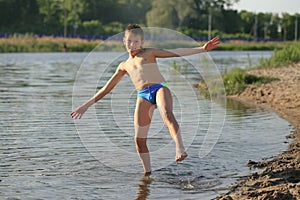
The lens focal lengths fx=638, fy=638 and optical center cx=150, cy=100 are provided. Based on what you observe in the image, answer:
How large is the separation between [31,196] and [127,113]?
7175 mm

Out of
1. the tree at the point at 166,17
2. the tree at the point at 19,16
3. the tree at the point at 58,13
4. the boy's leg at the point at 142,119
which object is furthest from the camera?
the tree at the point at 58,13

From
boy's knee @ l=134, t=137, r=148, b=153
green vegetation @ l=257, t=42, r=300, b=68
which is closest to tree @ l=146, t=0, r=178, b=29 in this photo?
green vegetation @ l=257, t=42, r=300, b=68

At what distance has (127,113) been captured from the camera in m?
14.2

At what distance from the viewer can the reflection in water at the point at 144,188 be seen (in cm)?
720

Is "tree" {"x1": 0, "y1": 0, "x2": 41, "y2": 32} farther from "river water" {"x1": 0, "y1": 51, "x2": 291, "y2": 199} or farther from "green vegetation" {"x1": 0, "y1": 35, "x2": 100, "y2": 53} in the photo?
"river water" {"x1": 0, "y1": 51, "x2": 291, "y2": 199}

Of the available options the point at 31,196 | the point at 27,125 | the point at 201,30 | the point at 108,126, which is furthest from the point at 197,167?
the point at 201,30

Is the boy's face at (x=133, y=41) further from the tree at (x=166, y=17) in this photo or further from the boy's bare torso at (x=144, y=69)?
the tree at (x=166, y=17)

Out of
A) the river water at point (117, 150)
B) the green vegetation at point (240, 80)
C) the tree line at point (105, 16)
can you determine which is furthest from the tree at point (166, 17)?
the river water at point (117, 150)

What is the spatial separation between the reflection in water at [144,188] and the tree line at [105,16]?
195 feet

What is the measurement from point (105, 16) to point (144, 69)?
302ft

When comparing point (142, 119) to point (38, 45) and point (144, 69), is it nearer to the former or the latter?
point (144, 69)

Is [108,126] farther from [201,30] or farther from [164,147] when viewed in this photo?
[201,30]

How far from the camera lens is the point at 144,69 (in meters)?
7.65

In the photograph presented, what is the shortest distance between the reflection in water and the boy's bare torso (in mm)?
1158
